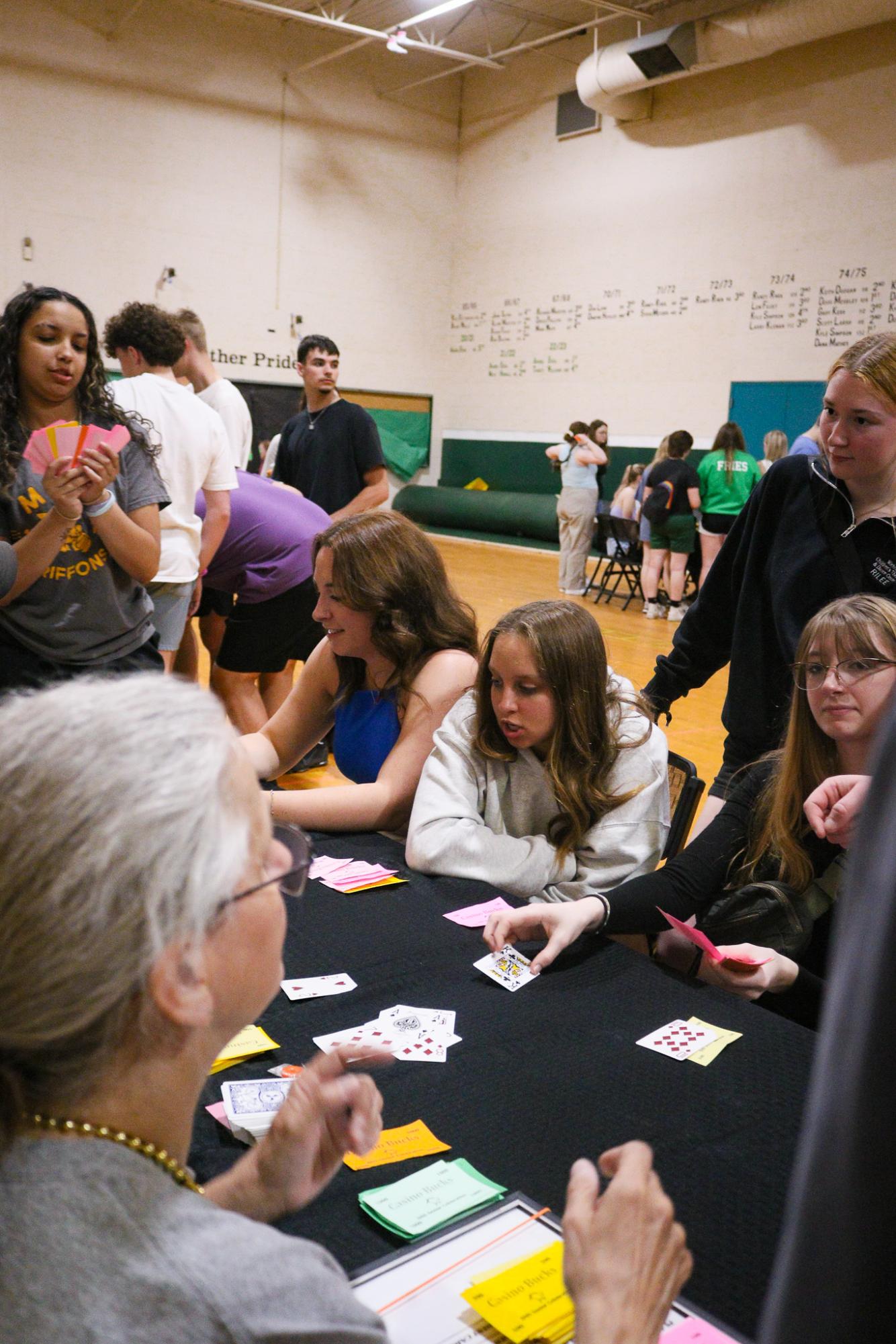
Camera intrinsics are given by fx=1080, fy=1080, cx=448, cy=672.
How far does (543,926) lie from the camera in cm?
171

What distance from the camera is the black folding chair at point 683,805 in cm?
236

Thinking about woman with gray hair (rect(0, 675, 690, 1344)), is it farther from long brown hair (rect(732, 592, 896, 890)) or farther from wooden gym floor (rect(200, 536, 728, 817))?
wooden gym floor (rect(200, 536, 728, 817))

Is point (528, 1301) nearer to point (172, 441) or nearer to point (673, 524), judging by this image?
point (172, 441)

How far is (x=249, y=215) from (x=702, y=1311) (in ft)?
46.4

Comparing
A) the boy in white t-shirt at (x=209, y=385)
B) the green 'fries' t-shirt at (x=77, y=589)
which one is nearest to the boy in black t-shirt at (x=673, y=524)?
the boy in white t-shirt at (x=209, y=385)

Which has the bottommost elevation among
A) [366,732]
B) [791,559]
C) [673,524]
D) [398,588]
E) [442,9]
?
[366,732]

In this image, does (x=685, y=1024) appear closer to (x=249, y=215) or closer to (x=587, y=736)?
(x=587, y=736)

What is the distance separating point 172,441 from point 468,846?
199 cm

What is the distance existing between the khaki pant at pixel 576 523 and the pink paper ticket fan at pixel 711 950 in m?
8.50

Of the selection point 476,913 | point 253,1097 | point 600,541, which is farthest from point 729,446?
point 253,1097

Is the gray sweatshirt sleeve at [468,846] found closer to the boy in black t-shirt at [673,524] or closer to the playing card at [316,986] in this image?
the playing card at [316,986]

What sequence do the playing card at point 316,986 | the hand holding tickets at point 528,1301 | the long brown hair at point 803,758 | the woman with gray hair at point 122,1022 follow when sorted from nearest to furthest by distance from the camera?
the woman with gray hair at point 122,1022, the hand holding tickets at point 528,1301, the playing card at point 316,986, the long brown hair at point 803,758

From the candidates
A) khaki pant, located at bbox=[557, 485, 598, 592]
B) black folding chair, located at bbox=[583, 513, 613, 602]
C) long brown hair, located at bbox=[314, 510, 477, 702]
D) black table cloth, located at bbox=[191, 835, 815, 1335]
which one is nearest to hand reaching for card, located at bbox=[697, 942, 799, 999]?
black table cloth, located at bbox=[191, 835, 815, 1335]

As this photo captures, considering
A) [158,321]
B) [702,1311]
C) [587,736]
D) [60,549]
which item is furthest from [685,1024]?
[158,321]
